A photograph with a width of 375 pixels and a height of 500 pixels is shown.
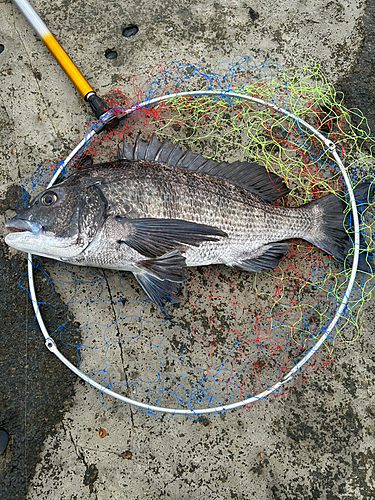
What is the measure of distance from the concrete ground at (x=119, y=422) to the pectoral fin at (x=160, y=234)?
1.16 metres

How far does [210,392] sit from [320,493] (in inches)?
44.7

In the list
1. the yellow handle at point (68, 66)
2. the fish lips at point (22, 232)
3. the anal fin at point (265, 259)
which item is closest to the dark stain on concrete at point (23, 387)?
the fish lips at point (22, 232)

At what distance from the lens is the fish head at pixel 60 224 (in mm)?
2381

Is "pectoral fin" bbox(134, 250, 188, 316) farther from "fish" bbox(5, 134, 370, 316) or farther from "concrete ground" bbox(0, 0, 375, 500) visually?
"concrete ground" bbox(0, 0, 375, 500)

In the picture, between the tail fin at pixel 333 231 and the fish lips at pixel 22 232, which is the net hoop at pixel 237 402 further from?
the fish lips at pixel 22 232

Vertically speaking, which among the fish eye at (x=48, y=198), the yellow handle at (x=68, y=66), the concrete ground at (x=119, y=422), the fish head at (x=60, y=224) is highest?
the yellow handle at (x=68, y=66)

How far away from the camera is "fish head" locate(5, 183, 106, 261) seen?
7.81 ft

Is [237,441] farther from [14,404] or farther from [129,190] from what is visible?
[129,190]

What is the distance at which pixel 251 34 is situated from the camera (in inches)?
129

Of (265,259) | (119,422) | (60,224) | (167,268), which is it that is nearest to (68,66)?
(60,224)

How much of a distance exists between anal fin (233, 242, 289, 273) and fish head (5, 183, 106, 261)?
3.71 ft

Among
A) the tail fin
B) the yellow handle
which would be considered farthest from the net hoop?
the yellow handle

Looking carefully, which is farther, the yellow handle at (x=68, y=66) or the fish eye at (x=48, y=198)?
the yellow handle at (x=68, y=66)

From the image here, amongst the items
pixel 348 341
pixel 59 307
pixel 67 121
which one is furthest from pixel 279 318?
pixel 67 121
